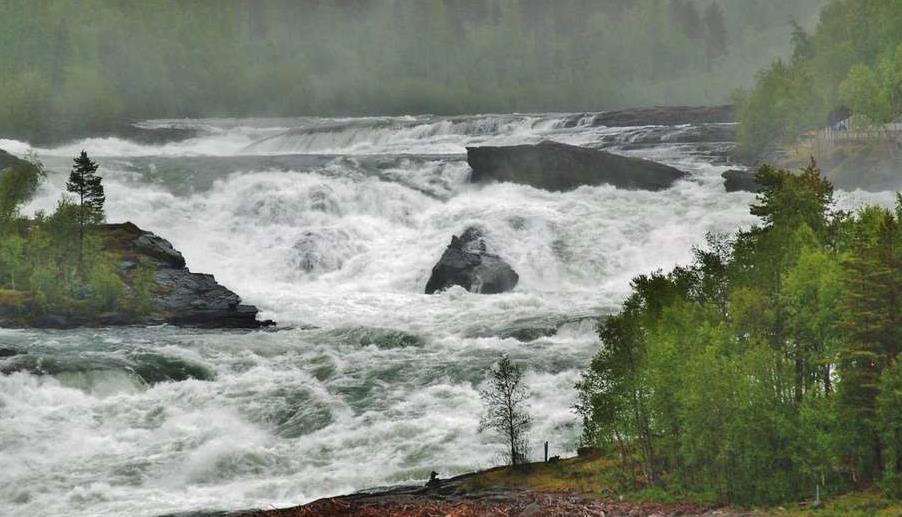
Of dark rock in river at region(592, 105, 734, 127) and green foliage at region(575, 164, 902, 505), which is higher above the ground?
dark rock in river at region(592, 105, 734, 127)

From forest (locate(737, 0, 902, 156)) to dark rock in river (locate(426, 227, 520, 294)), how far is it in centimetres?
4248

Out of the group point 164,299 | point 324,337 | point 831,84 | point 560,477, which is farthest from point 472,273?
point 831,84

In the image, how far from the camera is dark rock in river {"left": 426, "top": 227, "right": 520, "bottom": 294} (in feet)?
256

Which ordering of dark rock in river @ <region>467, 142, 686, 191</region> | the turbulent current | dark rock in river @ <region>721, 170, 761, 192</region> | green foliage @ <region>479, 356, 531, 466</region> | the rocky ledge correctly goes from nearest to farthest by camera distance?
green foliage @ <region>479, 356, 531, 466</region> → the turbulent current → the rocky ledge → dark rock in river @ <region>721, 170, 761, 192</region> → dark rock in river @ <region>467, 142, 686, 191</region>

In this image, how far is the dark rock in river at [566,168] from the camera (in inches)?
3898

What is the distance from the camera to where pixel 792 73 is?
12775cm

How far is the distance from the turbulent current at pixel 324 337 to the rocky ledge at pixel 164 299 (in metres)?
2.46

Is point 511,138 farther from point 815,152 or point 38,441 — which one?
point 38,441

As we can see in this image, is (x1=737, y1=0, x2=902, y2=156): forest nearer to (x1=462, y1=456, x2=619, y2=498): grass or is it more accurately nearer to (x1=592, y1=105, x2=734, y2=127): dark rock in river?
(x1=592, y1=105, x2=734, y2=127): dark rock in river

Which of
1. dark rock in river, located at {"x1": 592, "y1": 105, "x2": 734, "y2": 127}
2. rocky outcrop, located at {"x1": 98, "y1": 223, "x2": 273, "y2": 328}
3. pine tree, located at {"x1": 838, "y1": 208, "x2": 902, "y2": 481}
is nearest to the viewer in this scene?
pine tree, located at {"x1": 838, "y1": 208, "x2": 902, "y2": 481}

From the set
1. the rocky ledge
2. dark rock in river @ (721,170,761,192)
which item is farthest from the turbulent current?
the rocky ledge

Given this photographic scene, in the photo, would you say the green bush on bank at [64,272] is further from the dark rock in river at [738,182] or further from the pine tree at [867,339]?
the dark rock in river at [738,182]

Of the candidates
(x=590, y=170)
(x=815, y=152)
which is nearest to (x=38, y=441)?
(x=590, y=170)

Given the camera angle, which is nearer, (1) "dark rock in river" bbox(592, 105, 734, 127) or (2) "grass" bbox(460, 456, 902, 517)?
(2) "grass" bbox(460, 456, 902, 517)
